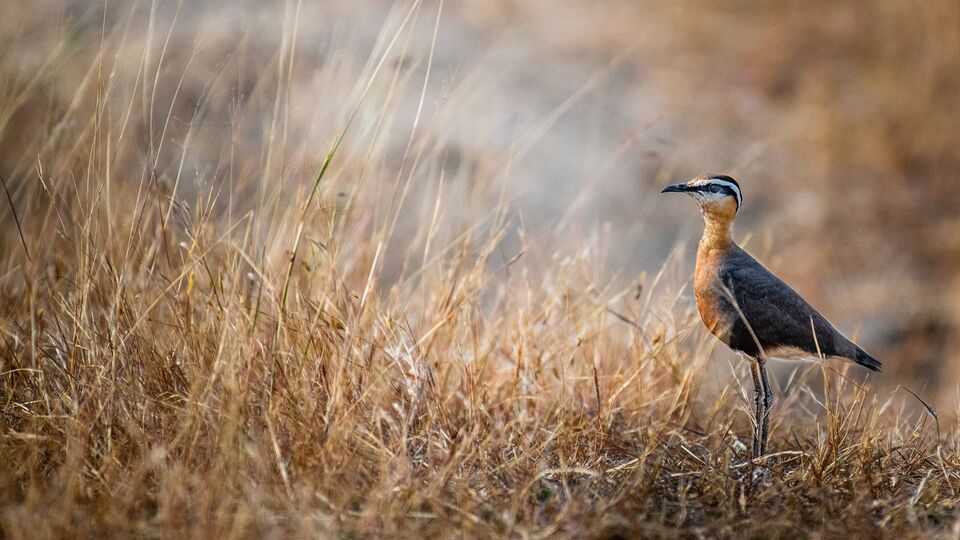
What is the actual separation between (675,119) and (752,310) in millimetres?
5744

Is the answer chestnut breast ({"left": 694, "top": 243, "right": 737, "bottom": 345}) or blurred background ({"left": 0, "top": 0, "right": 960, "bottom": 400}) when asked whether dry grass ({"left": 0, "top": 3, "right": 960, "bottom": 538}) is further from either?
blurred background ({"left": 0, "top": 0, "right": 960, "bottom": 400})

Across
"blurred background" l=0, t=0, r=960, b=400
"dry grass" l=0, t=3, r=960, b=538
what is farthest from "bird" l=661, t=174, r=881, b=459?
"blurred background" l=0, t=0, r=960, b=400

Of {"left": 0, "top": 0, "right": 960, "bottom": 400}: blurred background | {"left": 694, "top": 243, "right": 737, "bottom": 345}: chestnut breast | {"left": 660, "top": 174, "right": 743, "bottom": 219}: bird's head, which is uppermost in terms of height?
{"left": 660, "top": 174, "right": 743, "bottom": 219}: bird's head

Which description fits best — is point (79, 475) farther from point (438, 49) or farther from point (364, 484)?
point (438, 49)

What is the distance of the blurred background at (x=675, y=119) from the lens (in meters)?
6.33

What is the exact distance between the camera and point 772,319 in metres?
2.82

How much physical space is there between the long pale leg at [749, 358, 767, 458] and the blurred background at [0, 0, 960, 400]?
284cm

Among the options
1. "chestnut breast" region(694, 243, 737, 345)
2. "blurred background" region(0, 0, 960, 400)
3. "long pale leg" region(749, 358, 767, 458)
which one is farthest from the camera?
"blurred background" region(0, 0, 960, 400)

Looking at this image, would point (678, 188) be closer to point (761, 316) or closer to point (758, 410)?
point (761, 316)

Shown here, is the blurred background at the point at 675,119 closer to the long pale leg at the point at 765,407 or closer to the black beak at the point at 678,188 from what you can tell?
the black beak at the point at 678,188

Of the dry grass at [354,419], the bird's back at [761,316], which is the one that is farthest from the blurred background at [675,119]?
the bird's back at [761,316]

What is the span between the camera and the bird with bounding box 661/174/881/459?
282cm

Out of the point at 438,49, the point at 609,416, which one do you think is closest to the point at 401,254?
the point at 438,49

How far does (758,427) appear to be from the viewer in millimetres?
2787
